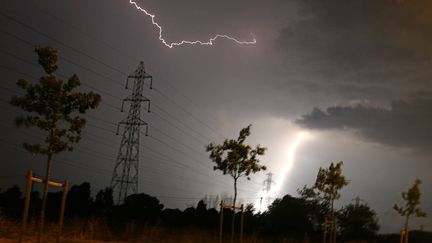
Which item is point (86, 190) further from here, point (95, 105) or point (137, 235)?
point (95, 105)

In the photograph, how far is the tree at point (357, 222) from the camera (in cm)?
5194

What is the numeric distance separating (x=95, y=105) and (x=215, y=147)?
460 inches

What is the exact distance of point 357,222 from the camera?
172 feet

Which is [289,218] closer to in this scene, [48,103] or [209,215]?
[209,215]

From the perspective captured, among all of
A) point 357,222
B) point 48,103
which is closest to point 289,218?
point 357,222

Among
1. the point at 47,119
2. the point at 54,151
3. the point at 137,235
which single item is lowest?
the point at 137,235

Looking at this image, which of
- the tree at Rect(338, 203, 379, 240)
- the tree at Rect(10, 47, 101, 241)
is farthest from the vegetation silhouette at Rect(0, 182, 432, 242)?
the tree at Rect(10, 47, 101, 241)

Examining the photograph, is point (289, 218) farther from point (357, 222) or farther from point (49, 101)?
point (49, 101)

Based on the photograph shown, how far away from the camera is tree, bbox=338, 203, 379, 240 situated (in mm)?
51938

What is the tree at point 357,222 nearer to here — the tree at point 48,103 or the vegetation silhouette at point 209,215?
the vegetation silhouette at point 209,215

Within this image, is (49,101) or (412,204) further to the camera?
(412,204)

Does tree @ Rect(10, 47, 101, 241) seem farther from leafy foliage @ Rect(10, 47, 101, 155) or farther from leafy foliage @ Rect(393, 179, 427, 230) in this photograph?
leafy foliage @ Rect(393, 179, 427, 230)

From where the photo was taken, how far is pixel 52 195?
4191 centimetres

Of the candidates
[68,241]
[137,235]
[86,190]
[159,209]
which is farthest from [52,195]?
[68,241]
